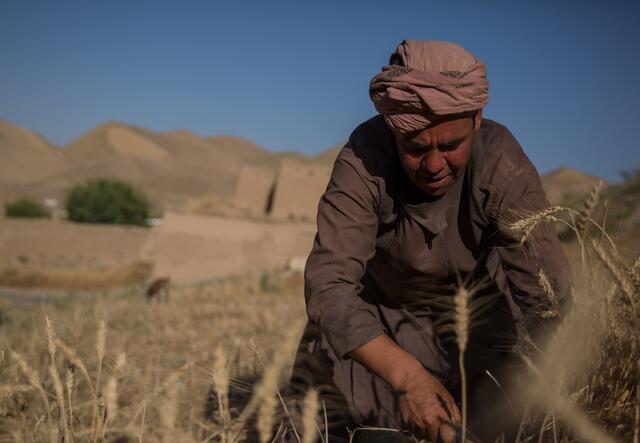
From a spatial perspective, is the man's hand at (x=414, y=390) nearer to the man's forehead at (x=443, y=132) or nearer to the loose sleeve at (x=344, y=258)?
the loose sleeve at (x=344, y=258)

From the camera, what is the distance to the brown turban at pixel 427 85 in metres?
1.97

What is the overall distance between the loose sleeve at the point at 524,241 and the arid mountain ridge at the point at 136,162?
35.3 m

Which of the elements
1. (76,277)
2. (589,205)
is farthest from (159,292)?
(76,277)

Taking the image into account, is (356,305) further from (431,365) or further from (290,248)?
(290,248)

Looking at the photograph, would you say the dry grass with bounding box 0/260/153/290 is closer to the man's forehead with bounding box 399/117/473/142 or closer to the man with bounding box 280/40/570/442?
the man with bounding box 280/40/570/442

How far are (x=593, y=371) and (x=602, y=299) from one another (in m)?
0.20

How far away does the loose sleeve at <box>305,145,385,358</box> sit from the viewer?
1989 millimetres

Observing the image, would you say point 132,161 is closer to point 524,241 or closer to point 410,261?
point 410,261

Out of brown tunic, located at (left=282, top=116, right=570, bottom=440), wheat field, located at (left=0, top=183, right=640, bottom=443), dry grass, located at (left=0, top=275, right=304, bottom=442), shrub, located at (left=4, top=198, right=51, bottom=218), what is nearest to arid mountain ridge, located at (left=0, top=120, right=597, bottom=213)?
shrub, located at (left=4, top=198, right=51, bottom=218)

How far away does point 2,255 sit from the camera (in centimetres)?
1967

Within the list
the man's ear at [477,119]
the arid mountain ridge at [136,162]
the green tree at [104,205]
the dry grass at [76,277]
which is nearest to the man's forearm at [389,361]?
the man's ear at [477,119]

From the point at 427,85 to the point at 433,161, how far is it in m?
0.24

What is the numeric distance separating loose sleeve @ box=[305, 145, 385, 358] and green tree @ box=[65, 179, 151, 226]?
30648mm

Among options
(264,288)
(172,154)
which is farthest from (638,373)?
(172,154)
